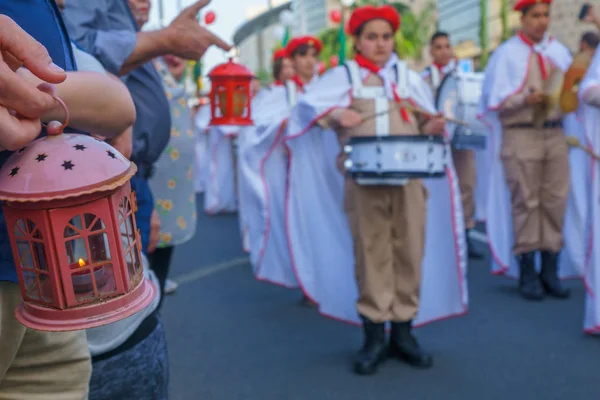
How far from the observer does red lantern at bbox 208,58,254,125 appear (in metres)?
3.44

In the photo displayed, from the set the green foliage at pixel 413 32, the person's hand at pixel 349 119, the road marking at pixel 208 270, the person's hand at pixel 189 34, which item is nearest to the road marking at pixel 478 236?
the road marking at pixel 208 270

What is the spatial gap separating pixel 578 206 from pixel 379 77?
2382mm

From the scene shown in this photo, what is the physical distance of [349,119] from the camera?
357 centimetres

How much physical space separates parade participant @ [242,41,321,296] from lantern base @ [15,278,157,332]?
406 centimetres

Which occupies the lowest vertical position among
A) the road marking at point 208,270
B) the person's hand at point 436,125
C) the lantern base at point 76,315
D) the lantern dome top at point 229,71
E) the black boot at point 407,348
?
the road marking at point 208,270

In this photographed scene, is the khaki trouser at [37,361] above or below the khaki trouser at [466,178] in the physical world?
above

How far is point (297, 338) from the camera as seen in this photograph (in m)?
4.33

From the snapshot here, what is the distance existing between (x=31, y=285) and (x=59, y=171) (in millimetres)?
209

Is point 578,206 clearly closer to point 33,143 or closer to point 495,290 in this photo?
point 495,290

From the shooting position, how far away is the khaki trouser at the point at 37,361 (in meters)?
1.23

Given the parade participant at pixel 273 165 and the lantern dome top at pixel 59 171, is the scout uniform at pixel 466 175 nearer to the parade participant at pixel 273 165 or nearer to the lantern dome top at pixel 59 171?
the parade participant at pixel 273 165

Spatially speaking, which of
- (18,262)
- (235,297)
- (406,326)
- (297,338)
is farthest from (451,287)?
(18,262)

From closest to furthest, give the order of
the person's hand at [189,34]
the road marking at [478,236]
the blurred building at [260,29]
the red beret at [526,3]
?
the person's hand at [189,34] < the red beret at [526,3] < the road marking at [478,236] < the blurred building at [260,29]

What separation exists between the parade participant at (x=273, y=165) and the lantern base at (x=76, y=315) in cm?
406
